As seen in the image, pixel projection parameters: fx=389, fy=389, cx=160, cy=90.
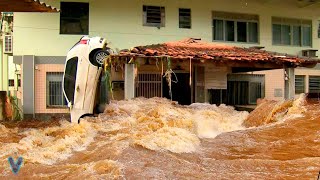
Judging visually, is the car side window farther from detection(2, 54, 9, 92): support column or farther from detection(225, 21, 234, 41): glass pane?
detection(2, 54, 9, 92): support column

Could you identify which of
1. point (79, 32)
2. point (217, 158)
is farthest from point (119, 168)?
point (79, 32)

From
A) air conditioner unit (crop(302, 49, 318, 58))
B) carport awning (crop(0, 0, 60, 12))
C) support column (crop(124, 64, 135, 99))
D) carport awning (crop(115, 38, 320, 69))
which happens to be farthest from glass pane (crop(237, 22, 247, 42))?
carport awning (crop(0, 0, 60, 12))

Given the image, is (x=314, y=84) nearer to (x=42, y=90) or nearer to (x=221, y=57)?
(x=221, y=57)

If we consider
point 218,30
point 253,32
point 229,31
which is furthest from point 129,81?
point 253,32

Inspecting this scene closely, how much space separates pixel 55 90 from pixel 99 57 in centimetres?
343

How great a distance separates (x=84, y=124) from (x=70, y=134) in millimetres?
883

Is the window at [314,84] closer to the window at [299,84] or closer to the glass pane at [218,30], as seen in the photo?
the window at [299,84]

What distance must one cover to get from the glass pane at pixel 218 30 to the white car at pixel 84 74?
5999 mm

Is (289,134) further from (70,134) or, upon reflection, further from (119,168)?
(70,134)

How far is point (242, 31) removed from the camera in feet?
57.9

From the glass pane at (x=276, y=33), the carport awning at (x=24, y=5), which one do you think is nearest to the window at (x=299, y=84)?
the glass pane at (x=276, y=33)

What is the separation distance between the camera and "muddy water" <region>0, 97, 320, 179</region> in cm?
689

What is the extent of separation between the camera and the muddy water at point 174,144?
22.6 feet

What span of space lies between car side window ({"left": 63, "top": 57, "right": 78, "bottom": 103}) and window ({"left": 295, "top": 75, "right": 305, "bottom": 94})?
35.3 ft
